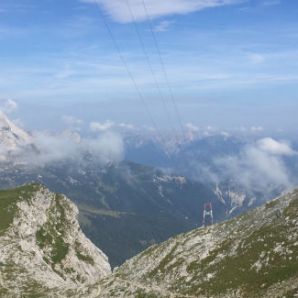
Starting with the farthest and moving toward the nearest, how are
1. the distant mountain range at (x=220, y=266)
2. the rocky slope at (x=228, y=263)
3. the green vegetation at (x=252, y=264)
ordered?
the distant mountain range at (x=220, y=266)
the rocky slope at (x=228, y=263)
the green vegetation at (x=252, y=264)

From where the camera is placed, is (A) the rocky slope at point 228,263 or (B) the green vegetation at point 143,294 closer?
(A) the rocky slope at point 228,263

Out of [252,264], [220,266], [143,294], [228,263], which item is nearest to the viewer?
[252,264]

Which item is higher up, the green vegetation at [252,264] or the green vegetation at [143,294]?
the green vegetation at [252,264]

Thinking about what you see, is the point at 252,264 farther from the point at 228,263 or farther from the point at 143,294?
the point at 143,294

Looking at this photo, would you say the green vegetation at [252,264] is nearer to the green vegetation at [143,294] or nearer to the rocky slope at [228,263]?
the rocky slope at [228,263]

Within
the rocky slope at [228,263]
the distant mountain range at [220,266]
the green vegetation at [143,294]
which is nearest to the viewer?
the rocky slope at [228,263]

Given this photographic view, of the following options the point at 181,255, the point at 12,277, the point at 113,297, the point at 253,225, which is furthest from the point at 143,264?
the point at 12,277

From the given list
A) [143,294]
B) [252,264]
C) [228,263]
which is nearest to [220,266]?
[228,263]

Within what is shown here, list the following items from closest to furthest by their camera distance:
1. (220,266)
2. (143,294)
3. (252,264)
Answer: (252,264)
(220,266)
(143,294)

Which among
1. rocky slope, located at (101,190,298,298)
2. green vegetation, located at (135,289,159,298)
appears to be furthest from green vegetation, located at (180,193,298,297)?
green vegetation, located at (135,289,159,298)

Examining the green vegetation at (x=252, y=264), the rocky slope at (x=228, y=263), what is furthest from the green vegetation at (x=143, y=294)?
the green vegetation at (x=252, y=264)
